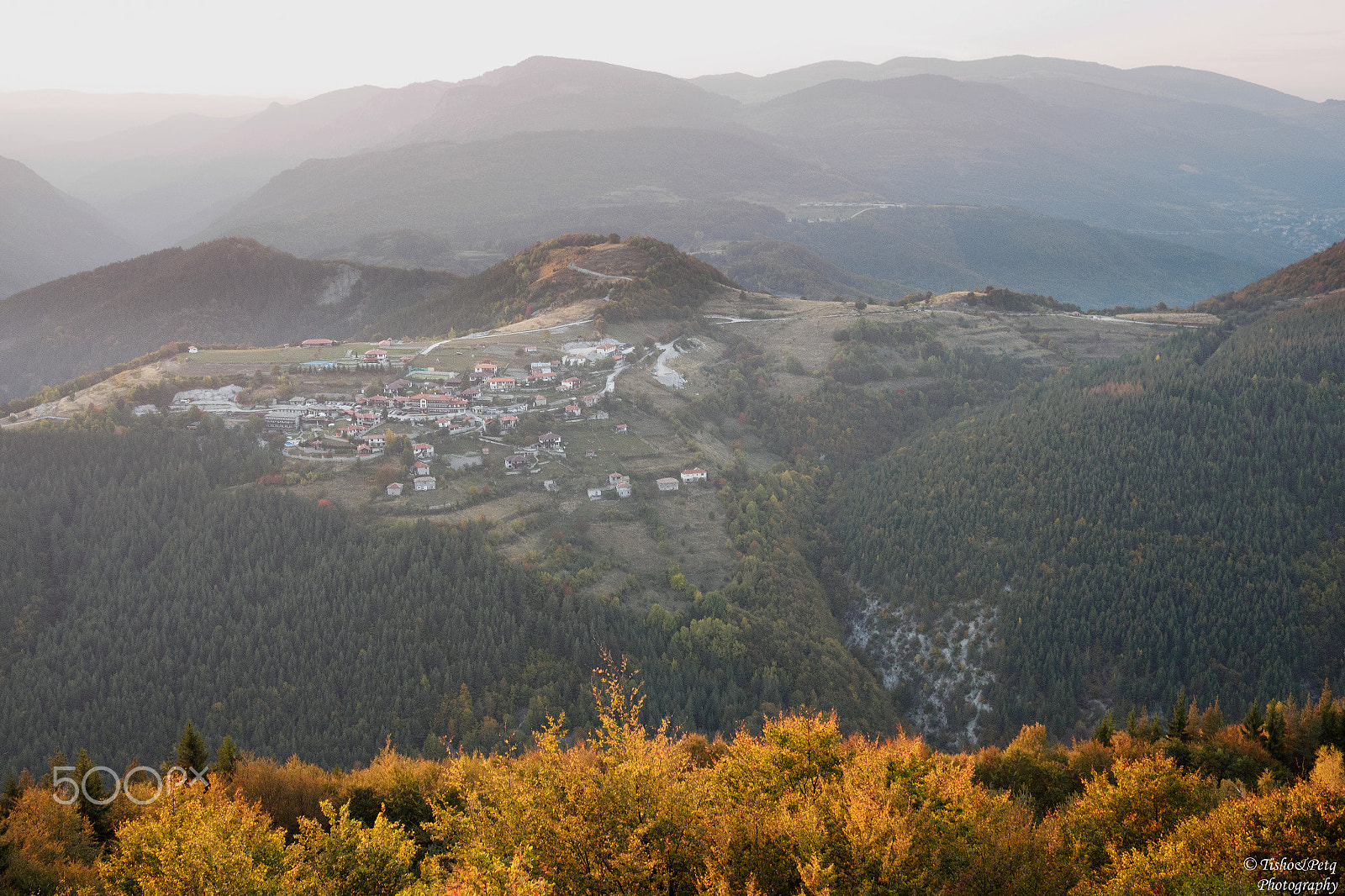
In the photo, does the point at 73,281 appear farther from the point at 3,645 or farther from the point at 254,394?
the point at 3,645

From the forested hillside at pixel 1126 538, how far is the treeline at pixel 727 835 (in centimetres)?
2568

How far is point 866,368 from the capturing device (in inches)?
3605

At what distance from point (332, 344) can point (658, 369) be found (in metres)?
38.9

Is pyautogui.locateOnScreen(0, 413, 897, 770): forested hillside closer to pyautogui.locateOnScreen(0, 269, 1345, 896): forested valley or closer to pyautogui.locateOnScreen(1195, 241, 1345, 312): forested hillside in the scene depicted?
pyautogui.locateOnScreen(0, 269, 1345, 896): forested valley

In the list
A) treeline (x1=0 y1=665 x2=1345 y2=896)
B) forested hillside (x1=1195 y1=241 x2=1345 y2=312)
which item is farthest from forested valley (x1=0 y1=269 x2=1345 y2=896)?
forested hillside (x1=1195 y1=241 x2=1345 y2=312)

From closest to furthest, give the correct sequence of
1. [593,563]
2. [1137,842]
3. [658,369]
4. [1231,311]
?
[1137,842], [593,563], [658,369], [1231,311]

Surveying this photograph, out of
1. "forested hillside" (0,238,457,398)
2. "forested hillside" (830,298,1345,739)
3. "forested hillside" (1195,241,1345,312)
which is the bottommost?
"forested hillside" (830,298,1345,739)

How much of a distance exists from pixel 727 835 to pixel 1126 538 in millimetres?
49502

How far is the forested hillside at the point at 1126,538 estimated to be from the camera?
153 feet

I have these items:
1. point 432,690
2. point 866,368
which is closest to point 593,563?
point 432,690
